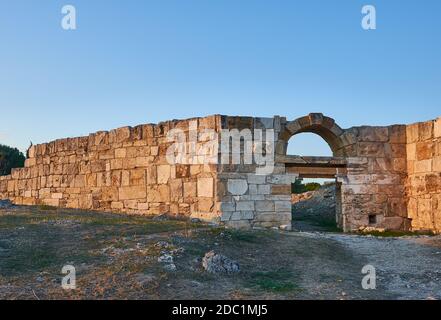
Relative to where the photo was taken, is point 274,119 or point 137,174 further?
point 137,174

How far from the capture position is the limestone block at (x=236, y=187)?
11008 millimetres

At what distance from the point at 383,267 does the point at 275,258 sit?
1.58 meters

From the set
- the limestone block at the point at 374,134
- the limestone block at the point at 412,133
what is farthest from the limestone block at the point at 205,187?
the limestone block at the point at 412,133

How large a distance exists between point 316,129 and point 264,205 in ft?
8.46

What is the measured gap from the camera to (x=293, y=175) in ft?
37.3

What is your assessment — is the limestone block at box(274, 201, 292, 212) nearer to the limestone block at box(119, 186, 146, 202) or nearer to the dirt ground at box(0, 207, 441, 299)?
the dirt ground at box(0, 207, 441, 299)

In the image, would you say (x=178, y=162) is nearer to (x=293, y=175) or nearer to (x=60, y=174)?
(x=293, y=175)

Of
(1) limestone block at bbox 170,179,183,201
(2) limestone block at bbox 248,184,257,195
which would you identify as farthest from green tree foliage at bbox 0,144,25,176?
(2) limestone block at bbox 248,184,257,195

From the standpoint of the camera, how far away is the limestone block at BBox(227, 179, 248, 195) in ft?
36.1

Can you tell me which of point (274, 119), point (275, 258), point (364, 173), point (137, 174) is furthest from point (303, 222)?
point (275, 258)

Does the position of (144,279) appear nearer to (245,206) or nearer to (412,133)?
(245,206)

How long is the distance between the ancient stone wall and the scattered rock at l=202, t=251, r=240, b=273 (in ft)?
22.3

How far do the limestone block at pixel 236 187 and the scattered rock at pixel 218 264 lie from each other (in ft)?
14.8

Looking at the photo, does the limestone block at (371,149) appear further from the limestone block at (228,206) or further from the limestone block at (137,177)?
the limestone block at (137,177)
